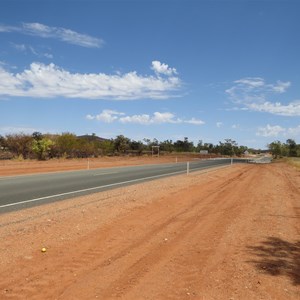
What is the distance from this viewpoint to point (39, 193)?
16922 mm

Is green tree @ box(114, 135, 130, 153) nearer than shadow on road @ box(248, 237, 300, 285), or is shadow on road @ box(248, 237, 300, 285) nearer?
shadow on road @ box(248, 237, 300, 285)

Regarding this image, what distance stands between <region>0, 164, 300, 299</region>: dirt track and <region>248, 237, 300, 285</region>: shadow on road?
0.05 feet

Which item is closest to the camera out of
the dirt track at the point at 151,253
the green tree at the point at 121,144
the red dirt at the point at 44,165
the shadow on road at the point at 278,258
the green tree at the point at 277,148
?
the dirt track at the point at 151,253

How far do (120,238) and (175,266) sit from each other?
2.06 m

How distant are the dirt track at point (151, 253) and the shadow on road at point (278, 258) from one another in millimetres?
15

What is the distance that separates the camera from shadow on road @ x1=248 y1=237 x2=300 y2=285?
597cm

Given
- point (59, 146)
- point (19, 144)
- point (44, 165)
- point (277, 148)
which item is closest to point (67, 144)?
point (59, 146)

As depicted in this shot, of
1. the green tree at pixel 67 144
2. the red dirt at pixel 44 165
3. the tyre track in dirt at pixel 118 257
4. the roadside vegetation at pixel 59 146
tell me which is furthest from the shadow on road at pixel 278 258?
the green tree at pixel 67 144

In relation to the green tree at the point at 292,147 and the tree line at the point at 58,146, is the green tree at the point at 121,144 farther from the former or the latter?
the green tree at the point at 292,147

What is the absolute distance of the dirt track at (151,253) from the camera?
5.36 metres

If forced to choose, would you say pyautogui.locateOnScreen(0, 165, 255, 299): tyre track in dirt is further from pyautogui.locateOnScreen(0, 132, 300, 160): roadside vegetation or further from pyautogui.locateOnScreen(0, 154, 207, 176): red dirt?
pyautogui.locateOnScreen(0, 132, 300, 160): roadside vegetation

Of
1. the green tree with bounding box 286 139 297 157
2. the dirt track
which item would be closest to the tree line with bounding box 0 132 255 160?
the dirt track

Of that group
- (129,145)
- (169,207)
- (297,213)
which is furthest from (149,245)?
(129,145)

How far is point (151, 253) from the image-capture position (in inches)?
276
